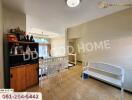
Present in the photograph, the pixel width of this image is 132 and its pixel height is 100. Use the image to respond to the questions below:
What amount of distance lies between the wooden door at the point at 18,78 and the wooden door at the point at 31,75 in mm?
154

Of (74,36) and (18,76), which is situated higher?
(74,36)

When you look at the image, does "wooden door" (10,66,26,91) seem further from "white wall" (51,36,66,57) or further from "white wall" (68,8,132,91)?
"white wall" (51,36,66,57)

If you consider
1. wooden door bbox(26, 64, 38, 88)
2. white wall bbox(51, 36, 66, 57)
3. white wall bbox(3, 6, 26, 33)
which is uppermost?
white wall bbox(3, 6, 26, 33)

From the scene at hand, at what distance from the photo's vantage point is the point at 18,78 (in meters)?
2.89

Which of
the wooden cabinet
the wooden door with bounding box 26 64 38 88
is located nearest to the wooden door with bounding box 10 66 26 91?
the wooden cabinet

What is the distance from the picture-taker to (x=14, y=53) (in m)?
2.91

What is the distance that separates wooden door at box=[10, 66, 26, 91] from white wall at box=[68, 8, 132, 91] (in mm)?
2932

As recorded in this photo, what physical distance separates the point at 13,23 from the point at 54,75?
2.89m

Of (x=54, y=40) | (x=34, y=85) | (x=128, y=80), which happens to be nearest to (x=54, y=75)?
(x=34, y=85)

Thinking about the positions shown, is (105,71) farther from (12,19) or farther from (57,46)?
(57,46)

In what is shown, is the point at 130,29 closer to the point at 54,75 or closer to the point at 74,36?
the point at 74,36

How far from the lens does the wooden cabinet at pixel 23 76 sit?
2.79 meters

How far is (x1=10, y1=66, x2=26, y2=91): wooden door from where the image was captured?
9.04 ft

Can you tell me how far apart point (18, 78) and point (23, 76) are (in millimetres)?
171
